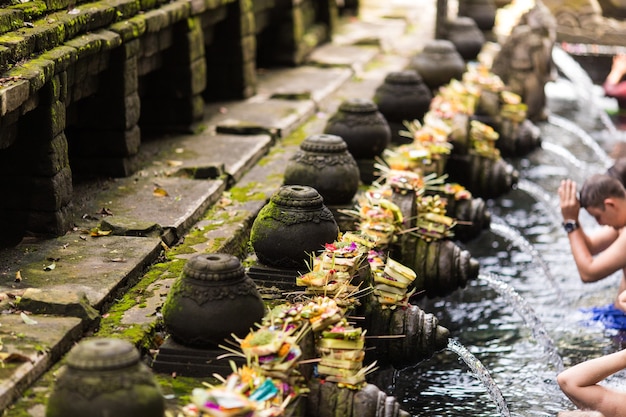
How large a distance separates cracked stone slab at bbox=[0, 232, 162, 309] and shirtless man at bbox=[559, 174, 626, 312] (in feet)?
9.16

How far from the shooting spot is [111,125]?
26.2 ft

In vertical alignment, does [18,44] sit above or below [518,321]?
above

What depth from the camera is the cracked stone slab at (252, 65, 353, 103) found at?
11.5 metres

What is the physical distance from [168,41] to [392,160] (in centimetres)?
227

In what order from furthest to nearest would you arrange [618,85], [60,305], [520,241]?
[618,85], [520,241], [60,305]

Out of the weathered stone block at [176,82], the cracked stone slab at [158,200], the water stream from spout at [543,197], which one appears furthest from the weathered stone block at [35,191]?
the water stream from spout at [543,197]

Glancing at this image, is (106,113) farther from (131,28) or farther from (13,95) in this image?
(13,95)

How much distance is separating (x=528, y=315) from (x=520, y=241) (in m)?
1.60

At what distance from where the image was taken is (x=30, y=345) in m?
4.83

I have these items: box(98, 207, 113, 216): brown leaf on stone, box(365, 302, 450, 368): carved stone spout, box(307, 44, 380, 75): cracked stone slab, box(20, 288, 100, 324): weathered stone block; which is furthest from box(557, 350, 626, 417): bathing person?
box(307, 44, 380, 75): cracked stone slab

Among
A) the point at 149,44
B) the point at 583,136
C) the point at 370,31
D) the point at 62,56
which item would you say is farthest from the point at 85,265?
the point at 370,31

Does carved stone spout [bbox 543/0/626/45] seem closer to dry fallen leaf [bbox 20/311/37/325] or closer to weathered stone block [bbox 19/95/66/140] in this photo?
weathered stone block [bbox 19/95/66/140]

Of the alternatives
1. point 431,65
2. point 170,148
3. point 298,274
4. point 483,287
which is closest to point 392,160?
point 483,287

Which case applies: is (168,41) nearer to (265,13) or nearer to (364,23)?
(265,13)
